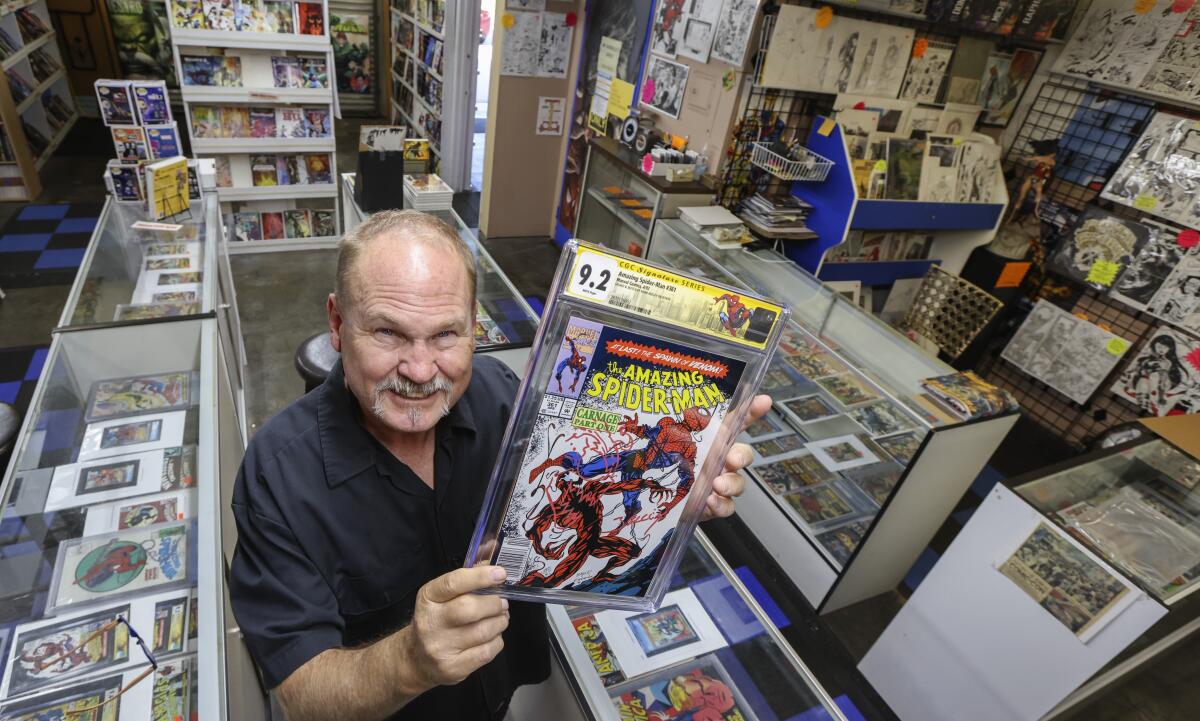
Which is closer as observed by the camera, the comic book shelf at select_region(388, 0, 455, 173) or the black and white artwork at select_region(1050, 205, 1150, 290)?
the black and white artwork at select_region(1050, 205, 1150, 290)

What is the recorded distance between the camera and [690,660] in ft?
4.95

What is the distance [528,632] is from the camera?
139 centimetres

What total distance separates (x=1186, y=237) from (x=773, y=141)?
2448 mm

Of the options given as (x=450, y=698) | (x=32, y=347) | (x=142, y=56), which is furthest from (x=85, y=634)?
(x=142, y=56)

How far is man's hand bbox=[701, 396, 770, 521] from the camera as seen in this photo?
108 centimetres

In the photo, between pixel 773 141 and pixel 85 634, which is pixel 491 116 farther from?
pixel 85 634

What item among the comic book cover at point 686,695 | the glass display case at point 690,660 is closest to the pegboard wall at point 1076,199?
the glass display case at point 690,660

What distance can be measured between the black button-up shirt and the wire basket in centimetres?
303

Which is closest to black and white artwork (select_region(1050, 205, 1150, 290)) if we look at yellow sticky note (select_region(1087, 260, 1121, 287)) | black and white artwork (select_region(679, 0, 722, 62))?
yellow sticky note (select_region(1087, 260, 1121, 287))

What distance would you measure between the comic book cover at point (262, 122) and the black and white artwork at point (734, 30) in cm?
359

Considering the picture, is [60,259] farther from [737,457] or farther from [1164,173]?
[1164,173]

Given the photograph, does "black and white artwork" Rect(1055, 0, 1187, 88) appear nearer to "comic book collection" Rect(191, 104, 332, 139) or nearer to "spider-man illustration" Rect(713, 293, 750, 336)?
"spider-man illustration" Rect(713, 293, 750, 336)

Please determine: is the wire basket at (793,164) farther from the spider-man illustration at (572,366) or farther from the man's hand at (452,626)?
the man's hand at (452,626)

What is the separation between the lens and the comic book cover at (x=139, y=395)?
2100mm
